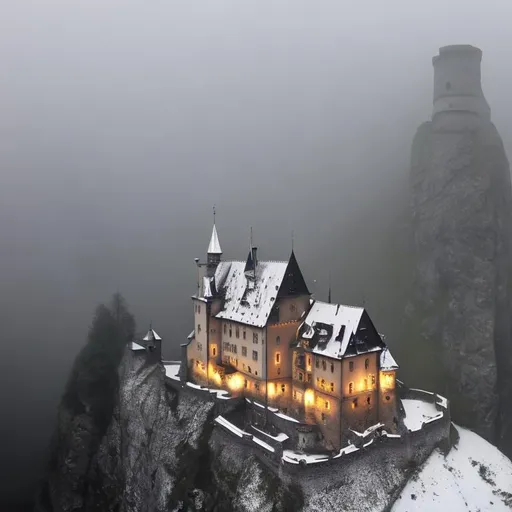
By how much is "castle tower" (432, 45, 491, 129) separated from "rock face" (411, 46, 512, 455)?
18 cm

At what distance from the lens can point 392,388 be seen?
188 feet

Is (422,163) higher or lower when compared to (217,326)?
higher

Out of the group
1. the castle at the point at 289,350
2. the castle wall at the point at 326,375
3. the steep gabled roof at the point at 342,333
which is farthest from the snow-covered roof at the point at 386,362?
the castle wall at the point at 326,375

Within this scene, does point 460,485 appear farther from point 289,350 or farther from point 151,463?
point 151,463

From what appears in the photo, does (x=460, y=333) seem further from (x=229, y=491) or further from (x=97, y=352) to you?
(x=97, y=352)

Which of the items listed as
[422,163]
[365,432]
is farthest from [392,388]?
[422,163]

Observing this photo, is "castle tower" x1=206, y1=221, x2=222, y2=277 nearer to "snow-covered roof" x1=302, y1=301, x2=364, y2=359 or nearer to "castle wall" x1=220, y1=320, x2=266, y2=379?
"castle wall" x1=220, y1=320, x2=266, y2=379

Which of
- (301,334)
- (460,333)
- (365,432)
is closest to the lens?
(365,432)

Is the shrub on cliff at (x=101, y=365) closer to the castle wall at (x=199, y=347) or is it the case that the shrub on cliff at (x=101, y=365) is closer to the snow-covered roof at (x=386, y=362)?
the castle wall at (x=199, y=347)

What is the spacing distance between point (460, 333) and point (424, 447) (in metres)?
41.5

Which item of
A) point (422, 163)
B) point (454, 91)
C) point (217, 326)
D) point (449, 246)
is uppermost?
point (454, 91)

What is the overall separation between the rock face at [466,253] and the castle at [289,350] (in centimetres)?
3934

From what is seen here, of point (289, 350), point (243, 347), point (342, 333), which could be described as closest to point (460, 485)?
point (342, 333)

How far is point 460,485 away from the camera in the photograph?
175ft
